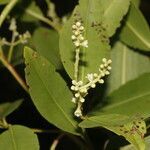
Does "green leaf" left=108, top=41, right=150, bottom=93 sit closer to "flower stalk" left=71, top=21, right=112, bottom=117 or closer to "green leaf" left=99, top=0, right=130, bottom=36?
"green leaf" left=99, top=0, right=130, bottom=36

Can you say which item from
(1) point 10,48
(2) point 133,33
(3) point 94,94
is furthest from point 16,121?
(2) point 133,33

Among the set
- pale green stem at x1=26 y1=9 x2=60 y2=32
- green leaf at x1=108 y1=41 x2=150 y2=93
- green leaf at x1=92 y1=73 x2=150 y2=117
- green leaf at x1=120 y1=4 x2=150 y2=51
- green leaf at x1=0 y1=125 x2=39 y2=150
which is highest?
Result: pale green stem at x1=26 y1=9 x2=60 y2=32

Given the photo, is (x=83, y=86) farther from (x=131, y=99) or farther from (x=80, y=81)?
(x=131, y=99)

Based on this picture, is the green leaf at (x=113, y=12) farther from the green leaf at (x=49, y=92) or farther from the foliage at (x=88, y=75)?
the green leaf at (x=49, y=92)

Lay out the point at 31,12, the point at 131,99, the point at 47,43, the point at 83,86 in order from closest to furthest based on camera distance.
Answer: the point at 83,86 < the point at 131,99 < the point at 47,43 < the point at 31,12

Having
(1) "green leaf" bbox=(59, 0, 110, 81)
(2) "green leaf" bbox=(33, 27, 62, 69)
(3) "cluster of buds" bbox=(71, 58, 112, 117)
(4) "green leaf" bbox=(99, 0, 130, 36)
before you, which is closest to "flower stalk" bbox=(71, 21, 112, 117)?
(3) "cluster of buds" bbox=(71, 58, 112, 117)

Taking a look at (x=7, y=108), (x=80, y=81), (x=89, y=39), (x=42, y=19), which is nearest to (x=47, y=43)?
(x=42, y=19)

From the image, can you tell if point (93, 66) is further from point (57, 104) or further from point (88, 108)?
point (88, 108)
